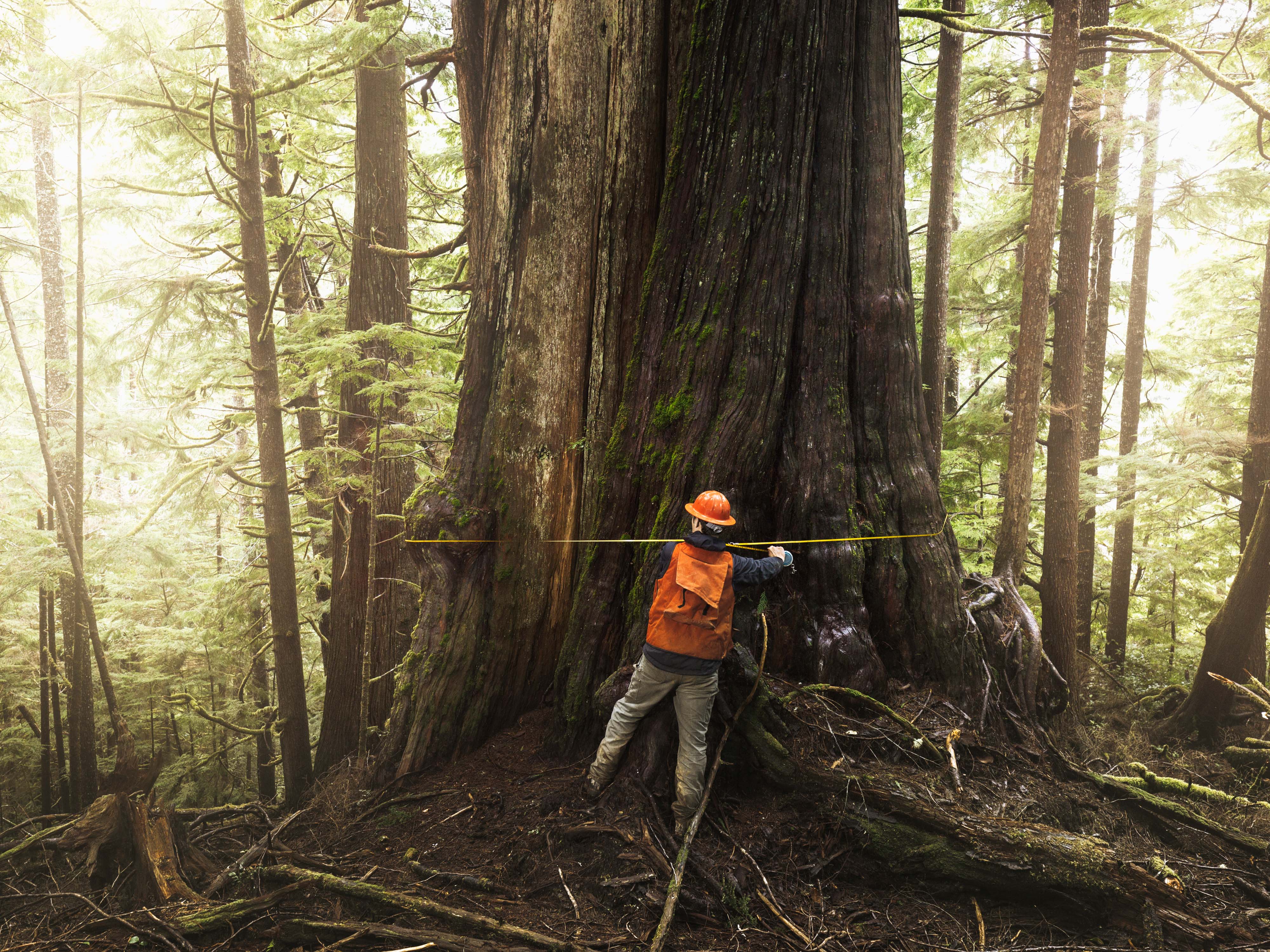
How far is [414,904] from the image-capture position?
328cm

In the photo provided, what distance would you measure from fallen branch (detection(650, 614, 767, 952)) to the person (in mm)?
69

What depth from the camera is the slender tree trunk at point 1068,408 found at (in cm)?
668

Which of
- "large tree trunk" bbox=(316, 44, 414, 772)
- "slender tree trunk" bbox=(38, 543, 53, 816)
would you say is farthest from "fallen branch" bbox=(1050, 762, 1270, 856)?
"slender tree trunk" bbox=(38, 543, 53, 816)

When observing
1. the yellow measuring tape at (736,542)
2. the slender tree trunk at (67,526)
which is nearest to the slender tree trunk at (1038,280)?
the yellow measuring tape at (736,542)

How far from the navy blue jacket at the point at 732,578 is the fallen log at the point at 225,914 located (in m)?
2.27

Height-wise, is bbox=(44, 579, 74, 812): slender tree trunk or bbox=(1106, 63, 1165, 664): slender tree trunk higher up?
bbox=(1106, 63, 1165, 664): slender tree trunk

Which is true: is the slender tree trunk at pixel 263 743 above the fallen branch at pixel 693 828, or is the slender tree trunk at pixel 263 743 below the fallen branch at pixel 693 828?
below

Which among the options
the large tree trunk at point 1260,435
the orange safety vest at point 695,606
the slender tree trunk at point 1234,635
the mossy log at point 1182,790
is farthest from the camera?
the large tree trunk at point 1260,435

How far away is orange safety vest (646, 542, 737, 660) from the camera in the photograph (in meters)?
3.54

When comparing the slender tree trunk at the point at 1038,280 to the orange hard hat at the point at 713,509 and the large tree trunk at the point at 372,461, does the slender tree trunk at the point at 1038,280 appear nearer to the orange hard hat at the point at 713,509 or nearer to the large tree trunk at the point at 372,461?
the orange hard hat at the point at 713,509

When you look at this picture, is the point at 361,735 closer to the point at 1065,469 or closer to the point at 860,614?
the point at 860,614

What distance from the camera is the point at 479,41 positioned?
5.44m

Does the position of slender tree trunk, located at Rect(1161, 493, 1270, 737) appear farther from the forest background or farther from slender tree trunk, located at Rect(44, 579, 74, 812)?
slender tree trunk, located at Rect(44, 579, 74, 812)

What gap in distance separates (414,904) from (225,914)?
0.99 m
